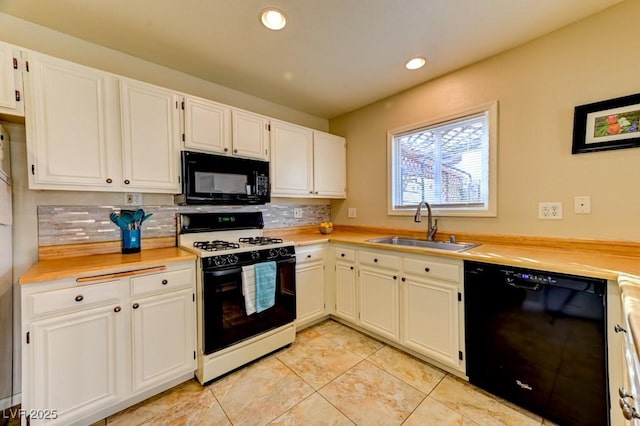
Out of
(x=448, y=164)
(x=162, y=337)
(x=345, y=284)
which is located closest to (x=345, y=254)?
(x=345, y=284)

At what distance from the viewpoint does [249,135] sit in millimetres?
2473

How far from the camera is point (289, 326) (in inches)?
91.0

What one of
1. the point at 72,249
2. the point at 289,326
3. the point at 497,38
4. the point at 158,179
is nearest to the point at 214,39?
the point at 158,179

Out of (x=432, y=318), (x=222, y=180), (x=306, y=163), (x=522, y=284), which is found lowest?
(x=432, y=318)

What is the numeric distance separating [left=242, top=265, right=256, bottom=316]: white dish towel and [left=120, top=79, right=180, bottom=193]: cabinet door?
2.81ft

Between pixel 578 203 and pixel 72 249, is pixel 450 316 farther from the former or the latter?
pixel 72 249

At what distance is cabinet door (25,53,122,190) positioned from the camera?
1.56 metres

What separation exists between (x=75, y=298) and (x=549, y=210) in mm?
3091

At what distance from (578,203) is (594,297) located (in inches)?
31.5

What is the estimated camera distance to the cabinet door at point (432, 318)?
186 cm

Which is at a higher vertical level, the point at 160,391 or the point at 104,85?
the point at 104,85

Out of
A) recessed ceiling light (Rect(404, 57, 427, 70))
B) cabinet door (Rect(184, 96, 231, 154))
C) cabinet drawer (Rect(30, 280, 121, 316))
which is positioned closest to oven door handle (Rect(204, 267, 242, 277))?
cabinet drawer (Rect(30, 280, 121, 316))

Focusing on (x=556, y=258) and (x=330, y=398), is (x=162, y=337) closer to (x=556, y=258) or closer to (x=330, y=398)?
(x=330, y=398)

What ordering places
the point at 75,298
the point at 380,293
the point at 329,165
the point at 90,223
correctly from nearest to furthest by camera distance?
1. the point at 75,298
2. the point at 90,223
3. the point at 380,293
4. the point at 329,165
